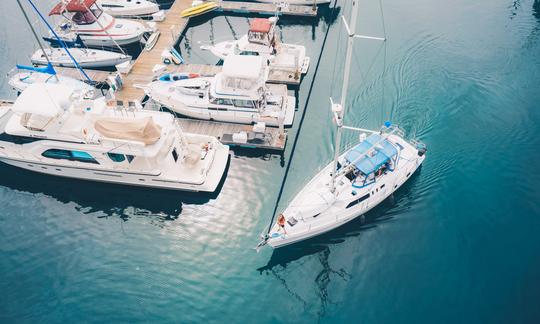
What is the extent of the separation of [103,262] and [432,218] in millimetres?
24004

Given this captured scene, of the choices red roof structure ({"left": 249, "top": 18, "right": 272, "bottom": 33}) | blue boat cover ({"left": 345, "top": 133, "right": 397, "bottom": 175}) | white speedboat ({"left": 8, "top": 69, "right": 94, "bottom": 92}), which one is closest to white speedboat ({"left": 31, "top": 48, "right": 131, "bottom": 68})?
white speedboat ({"left": 8, "top": 69, "right": 94, "bottom": 92})

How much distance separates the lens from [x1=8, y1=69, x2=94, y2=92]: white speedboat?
34.8 metres

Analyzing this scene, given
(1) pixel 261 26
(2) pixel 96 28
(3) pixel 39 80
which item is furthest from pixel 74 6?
(1) pixel 261 26

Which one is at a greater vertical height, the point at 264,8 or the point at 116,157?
the point at 264,8

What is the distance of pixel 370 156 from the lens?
27.3 m

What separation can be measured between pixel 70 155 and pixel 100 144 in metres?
3.13

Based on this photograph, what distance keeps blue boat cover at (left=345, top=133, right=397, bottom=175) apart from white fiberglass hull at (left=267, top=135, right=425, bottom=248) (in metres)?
1.31

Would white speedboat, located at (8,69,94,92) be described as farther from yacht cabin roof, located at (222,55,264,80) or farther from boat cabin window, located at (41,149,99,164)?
yacht cabin roof, located at (222,55,264,80)

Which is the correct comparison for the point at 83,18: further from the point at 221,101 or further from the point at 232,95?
the point at 232,95

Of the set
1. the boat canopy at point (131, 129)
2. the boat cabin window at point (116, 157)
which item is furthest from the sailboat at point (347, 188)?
the boat cabin window at point (116, 157)

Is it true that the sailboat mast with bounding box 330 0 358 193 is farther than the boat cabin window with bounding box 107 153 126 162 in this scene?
No

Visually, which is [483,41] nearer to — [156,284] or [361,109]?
[361,109]

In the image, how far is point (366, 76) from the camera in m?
37.5

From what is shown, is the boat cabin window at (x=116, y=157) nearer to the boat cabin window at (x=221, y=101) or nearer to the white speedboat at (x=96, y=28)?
the boat cabin window at (x=221, y=101)
